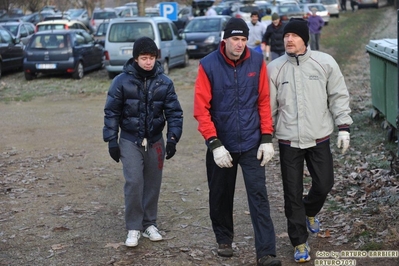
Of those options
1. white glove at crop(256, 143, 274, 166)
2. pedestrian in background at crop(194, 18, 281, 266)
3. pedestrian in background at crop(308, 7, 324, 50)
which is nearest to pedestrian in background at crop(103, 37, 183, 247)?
pedestrian in background at crop(194, 18, 281, 266)

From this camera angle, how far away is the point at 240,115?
5.65 meters

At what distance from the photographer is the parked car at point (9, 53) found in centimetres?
2295

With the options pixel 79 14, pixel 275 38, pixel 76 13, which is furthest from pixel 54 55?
pixel 76 13

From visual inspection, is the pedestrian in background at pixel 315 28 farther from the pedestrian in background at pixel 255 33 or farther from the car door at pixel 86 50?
the car door at pixel 86 50

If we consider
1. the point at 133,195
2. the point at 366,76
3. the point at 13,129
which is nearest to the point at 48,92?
the point at 13,129

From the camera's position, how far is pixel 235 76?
18.4 ft

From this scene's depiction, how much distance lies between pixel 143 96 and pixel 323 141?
1556 mm

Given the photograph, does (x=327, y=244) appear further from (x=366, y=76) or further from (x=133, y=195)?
(x=366, y=76)

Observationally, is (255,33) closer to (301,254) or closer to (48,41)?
(48,41)

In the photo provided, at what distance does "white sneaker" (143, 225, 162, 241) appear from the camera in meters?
6.54

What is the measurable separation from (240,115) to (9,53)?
18998 millimetres

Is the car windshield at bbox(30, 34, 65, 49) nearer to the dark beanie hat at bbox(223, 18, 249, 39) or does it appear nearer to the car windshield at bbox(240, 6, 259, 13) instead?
the dark beanie hat at bbox(223, 18, 249, 39)

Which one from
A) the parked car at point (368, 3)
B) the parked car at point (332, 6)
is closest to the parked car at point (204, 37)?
the parked car at point (332, 6)

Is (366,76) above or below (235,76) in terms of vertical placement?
below
